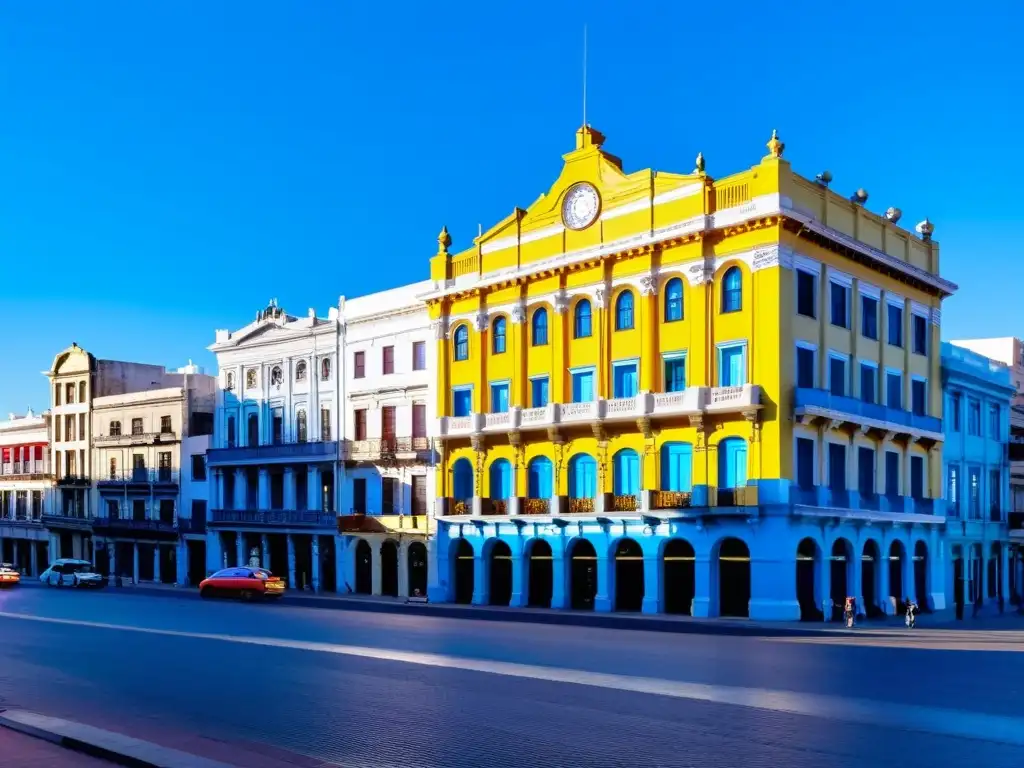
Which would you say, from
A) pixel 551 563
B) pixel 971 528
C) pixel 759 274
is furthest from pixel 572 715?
pixel 971 528

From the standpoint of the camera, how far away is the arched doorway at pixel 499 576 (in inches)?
2023

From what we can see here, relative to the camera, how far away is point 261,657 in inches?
969

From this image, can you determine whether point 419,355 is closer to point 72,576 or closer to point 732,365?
point 732,365

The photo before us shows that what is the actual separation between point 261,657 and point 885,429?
1177 inches

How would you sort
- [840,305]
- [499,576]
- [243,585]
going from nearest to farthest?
1. [840,305]
2. [243,585]
3. [499,576]

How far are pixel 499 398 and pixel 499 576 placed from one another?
7.79m

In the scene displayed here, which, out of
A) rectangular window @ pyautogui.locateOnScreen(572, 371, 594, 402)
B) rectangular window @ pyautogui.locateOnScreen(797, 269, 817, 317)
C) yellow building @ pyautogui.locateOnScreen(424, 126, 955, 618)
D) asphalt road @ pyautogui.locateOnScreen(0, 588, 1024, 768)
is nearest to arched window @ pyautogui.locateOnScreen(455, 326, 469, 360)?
yellow building @ pyautogui.locateOnScreen(424, 126, 955, 618)

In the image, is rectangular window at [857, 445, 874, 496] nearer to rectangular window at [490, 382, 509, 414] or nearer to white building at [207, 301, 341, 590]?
rectangular window at [490, 382, 509, 414]

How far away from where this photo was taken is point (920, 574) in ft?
164

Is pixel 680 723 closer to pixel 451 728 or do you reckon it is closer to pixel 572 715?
pixel 572 715

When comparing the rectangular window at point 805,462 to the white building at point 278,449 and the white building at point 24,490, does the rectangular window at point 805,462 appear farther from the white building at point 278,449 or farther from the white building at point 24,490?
the white building at point 24,490

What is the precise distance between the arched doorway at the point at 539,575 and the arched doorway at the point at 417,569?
23.6 ft

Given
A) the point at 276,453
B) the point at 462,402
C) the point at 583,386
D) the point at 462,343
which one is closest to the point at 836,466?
the point at 583,386

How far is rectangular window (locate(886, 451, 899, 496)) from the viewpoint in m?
48.0
